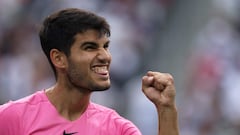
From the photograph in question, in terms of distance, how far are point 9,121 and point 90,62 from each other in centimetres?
60

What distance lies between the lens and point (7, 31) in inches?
509

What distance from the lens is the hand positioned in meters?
5.05

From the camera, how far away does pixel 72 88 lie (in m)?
5.80

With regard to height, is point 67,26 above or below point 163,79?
above

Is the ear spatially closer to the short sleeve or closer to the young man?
the young man

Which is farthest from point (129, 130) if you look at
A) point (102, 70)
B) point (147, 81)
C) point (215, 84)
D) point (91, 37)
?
point (215, 84)

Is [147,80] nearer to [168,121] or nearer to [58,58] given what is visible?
[168,121]

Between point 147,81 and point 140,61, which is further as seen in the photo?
point 140,61

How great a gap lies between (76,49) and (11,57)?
22.4 feet

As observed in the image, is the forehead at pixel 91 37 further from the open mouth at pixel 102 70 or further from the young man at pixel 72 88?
the open mouth at pixel 102 70

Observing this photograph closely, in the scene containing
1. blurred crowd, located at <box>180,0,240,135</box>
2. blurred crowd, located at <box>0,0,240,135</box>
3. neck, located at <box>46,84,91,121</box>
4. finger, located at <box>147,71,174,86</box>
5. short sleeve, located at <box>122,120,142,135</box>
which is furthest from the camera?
blurred crowd, located at <box>0,0,240,135</box>

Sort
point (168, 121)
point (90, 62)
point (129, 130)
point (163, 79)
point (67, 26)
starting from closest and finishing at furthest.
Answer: point (163, 79), point (168, 121), point (129, 130), point (90, 62), point (67, 26)

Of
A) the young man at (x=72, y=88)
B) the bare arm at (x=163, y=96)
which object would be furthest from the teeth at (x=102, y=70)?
the bare arm at (x=163, y=96)

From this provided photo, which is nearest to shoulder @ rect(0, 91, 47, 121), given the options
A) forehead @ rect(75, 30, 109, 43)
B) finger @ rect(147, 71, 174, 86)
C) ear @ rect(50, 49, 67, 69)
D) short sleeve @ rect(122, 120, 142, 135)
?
ear @ rect(50, 49, 67, 69)
